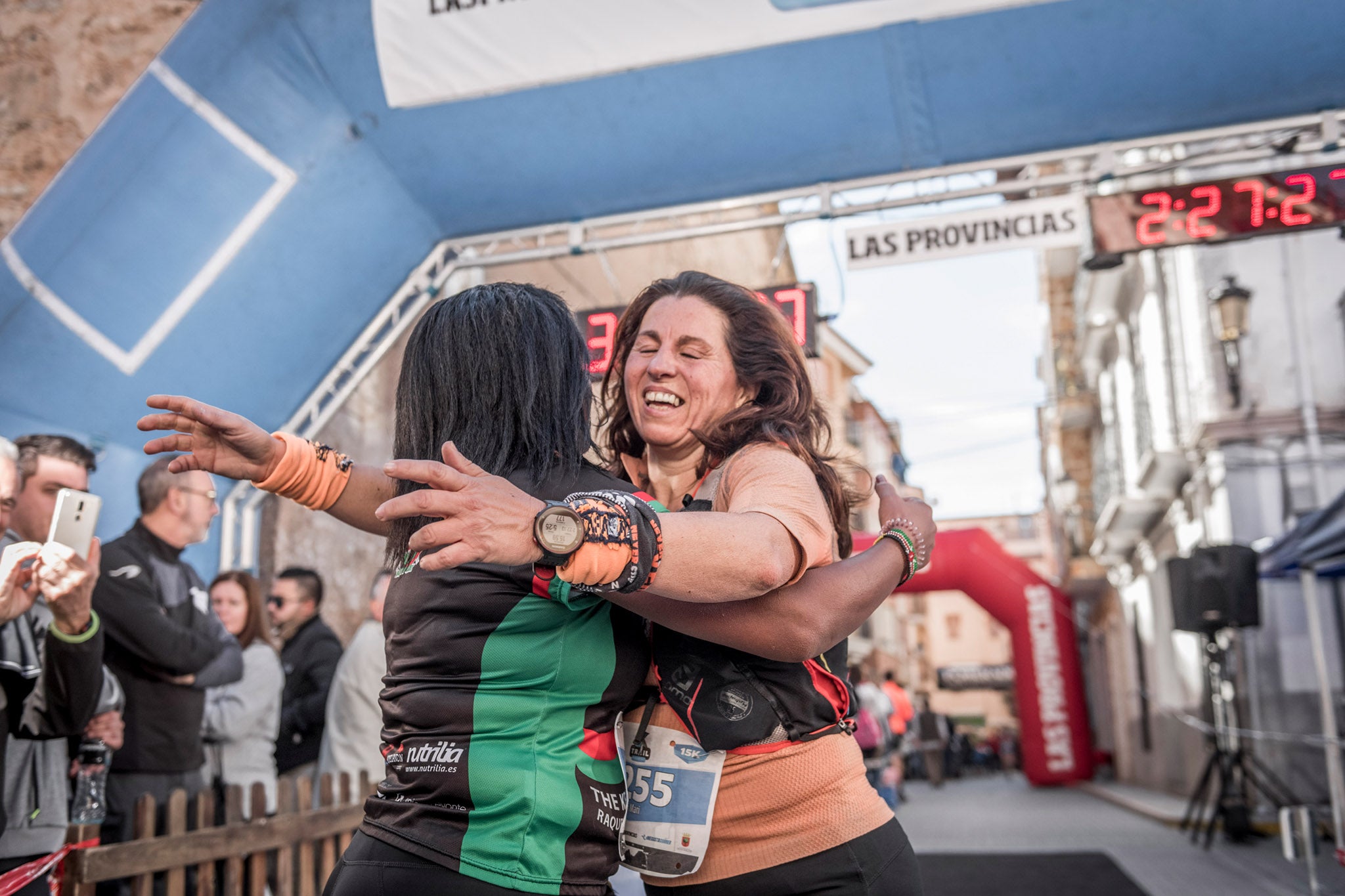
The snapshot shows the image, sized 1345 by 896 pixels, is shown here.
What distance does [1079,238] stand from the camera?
264 inches

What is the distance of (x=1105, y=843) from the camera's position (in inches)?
421

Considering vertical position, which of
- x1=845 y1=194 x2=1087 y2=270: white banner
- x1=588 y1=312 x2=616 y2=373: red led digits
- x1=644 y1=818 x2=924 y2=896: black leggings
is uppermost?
x1=845 y1=194 x2=1087 y2=270: white banner

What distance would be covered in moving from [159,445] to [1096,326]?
21.8m

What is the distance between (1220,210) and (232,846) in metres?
6.28

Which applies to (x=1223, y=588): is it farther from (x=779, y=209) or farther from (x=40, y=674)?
(x=40, y=674)

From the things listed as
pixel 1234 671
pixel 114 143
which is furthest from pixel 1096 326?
pixel 114 143

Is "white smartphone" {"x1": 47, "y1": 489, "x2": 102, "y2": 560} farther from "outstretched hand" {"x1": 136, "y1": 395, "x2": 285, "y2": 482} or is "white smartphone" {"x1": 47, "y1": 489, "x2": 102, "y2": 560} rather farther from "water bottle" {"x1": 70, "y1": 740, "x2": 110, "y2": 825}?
"outstretched hand" {"x1": 136, "y1": 395, "x2": 285, "y2": 482}

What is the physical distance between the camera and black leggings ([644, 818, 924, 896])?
1.81 m

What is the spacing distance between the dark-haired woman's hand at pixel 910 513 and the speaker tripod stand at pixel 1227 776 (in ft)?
26.5

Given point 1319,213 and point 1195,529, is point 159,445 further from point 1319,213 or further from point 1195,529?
point 1195,529

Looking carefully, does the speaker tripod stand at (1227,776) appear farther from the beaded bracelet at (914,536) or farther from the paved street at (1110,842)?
the beaded bracelet at (914,536)

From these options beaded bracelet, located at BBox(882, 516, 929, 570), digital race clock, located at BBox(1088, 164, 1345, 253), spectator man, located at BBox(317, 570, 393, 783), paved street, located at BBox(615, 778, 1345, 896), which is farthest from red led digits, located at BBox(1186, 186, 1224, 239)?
beaded bracelet, located at BBox(882, 516, 929, 570)

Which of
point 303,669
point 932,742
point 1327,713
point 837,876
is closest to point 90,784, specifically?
point 303,669

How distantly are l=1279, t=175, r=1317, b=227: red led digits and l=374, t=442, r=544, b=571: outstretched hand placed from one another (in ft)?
21.8
